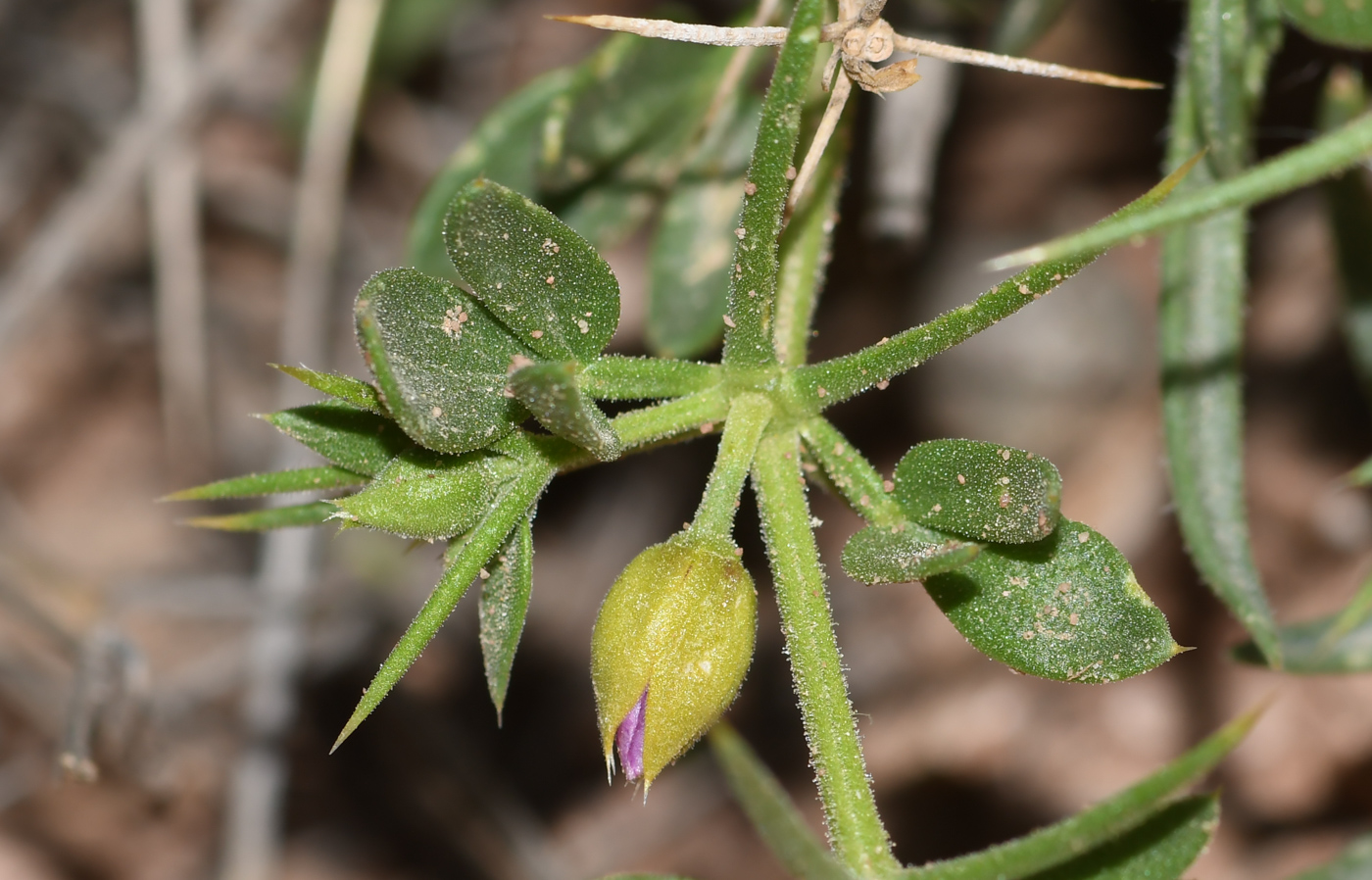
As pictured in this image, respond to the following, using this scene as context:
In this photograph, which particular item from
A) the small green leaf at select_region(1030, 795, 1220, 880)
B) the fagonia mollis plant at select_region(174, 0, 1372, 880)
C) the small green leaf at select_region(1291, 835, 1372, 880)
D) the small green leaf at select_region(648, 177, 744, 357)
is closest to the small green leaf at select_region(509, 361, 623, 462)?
the fagonia mollis plant at select_region(174, 0, 1372, 880)

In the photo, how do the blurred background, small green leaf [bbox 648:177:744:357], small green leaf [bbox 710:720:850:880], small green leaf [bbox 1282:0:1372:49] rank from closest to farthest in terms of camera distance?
small green leaf [bbox 710:720:850:880] < small green leaf [bbox 1282:0:1372:49] < small green leaf [bbox 648:177:744:357] < the blurred background

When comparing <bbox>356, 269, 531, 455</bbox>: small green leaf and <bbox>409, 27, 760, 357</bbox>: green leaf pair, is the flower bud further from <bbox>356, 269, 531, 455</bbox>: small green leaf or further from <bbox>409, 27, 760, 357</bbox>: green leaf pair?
<bbox>409, 27, 760, 357</bbox>: green leaf pair

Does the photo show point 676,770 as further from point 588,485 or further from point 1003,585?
point 1003,585

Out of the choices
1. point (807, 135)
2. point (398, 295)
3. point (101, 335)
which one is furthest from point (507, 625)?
point (101, 335)

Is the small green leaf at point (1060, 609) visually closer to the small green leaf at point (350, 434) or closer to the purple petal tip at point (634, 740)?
the purple petal tip at point (634, 740)

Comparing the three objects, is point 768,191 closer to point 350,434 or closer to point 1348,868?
point 350,434

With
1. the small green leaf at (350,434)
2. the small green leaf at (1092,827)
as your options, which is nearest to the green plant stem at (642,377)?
the small green leaf at (350,434)
